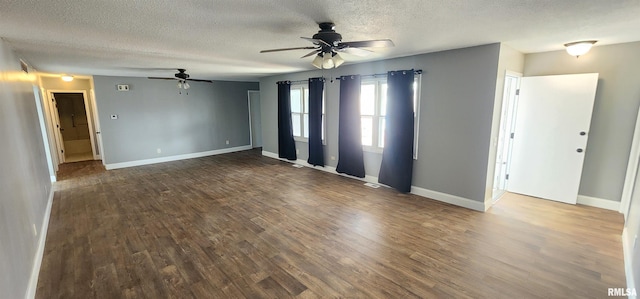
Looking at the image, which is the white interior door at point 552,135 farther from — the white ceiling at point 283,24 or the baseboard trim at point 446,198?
the baseboard trim at point 446,198

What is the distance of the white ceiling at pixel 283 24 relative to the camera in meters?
2.02

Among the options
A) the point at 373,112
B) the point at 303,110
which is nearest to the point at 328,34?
the point at 373,112

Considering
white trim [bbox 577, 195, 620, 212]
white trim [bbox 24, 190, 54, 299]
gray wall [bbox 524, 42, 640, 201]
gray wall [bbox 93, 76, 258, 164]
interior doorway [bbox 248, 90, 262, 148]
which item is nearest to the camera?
white trim [bbox 24, 190, 54, 299]

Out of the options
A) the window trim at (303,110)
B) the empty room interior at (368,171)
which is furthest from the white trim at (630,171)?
the window trim at (303,110)

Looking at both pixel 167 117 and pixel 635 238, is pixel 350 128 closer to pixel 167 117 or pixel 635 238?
pixel 635 238

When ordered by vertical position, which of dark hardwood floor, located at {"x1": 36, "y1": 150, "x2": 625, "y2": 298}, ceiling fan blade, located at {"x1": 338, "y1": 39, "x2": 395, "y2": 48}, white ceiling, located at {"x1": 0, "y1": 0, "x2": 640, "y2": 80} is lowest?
dark hardwood floor, located at {"x1": 36, "y1": 150, "x2": 625, "y2": 298}

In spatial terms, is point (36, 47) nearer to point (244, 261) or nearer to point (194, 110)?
point (244, 261)

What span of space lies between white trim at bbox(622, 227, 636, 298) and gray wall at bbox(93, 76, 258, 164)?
8.57m

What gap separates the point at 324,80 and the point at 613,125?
4.62 metres

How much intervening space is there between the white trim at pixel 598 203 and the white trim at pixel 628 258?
3.14 ft

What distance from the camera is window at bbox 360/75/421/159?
4900mm

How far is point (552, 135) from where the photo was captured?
4.08m

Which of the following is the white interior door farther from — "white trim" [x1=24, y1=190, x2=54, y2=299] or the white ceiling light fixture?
"white trim" [x1=24, y1=190, x2=54, y2=299]

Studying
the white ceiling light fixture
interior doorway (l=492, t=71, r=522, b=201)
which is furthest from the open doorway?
interior doorway (l=492, t=71, r=522, b=201)
